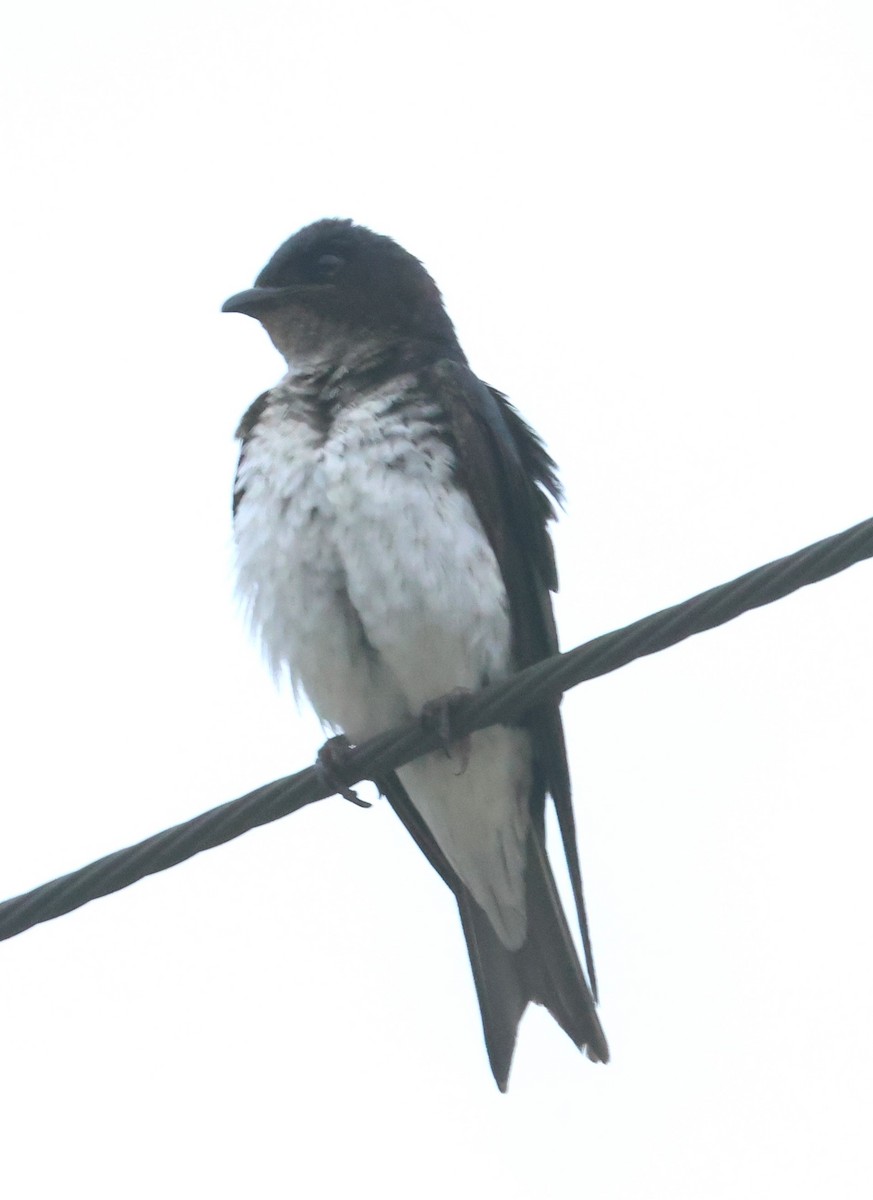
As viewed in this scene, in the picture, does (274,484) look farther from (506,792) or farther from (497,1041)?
(497,1041)

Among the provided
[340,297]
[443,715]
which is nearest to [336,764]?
[443,715]

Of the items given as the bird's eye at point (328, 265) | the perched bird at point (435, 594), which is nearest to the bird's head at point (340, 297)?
the bird's eye at point (328, 265)

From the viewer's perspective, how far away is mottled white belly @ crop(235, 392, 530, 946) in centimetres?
523

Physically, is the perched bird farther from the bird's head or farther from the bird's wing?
the bird's head

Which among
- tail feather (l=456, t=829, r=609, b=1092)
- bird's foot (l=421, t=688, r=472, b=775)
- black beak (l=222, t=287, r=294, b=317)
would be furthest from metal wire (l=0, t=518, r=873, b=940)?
black beak (l=222, t=287, r=294, b=317)

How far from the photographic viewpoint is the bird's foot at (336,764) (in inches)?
200

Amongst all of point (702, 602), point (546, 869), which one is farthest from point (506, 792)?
point (702, 602)

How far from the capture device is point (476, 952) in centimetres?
580

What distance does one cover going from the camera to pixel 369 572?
5.21m

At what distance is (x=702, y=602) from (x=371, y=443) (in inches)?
67.5

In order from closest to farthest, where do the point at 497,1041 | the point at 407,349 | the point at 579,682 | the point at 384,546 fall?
the point at 579,682, the point at 384,546, the point at 497,1041, the point at 407,349

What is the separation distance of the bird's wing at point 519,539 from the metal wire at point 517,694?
919 mm

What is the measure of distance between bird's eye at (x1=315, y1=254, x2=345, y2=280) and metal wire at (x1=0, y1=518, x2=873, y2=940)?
2.59 metres

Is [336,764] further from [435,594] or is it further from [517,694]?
[517,694]
